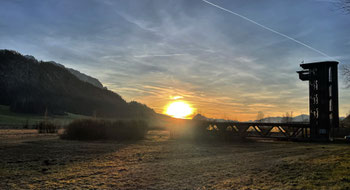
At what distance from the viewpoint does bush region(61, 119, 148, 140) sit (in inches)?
1751

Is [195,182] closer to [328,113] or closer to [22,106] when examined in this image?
[328,113]

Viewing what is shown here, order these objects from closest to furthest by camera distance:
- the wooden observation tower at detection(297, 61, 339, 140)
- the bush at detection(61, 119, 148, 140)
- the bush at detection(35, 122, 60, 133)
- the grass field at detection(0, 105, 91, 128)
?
the wooden observation tower at detection(297, 61, 339, 140), the bush at detection(61, 119, 148, 140), the bush at detection(35, 122, 60, 133), the grass field at detection(0, 105, 91, 128)

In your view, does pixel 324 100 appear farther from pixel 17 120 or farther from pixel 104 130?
pixel 17 120

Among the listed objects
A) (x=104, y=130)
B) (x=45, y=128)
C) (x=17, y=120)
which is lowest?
(x=45, y=128)

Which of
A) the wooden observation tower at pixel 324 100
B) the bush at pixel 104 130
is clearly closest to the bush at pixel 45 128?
the bush at pixel 104 130

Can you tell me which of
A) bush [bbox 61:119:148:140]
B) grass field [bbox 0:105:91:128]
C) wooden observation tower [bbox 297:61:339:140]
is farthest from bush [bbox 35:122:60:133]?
wooden observation tower [bbox 297:61:339:140]

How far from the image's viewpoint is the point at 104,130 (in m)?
46.8

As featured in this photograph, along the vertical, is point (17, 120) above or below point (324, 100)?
below

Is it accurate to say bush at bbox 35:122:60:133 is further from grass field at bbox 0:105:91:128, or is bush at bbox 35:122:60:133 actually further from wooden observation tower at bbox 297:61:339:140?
wooden observation tower at bbox 297:61:339:140

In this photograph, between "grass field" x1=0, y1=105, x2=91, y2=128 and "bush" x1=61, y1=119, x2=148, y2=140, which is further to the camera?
"grass field" x1=0, y1=105, x2=91, y2=128

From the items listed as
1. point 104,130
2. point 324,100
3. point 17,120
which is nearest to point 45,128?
point 104,130

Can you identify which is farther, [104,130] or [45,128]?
[45,128]

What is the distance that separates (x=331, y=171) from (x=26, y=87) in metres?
208

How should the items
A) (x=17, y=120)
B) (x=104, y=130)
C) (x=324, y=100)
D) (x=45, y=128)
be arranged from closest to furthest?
(x=324, y=100) → (x=104, y=130) → (x=45, y=128) → (x=17, y=120)
